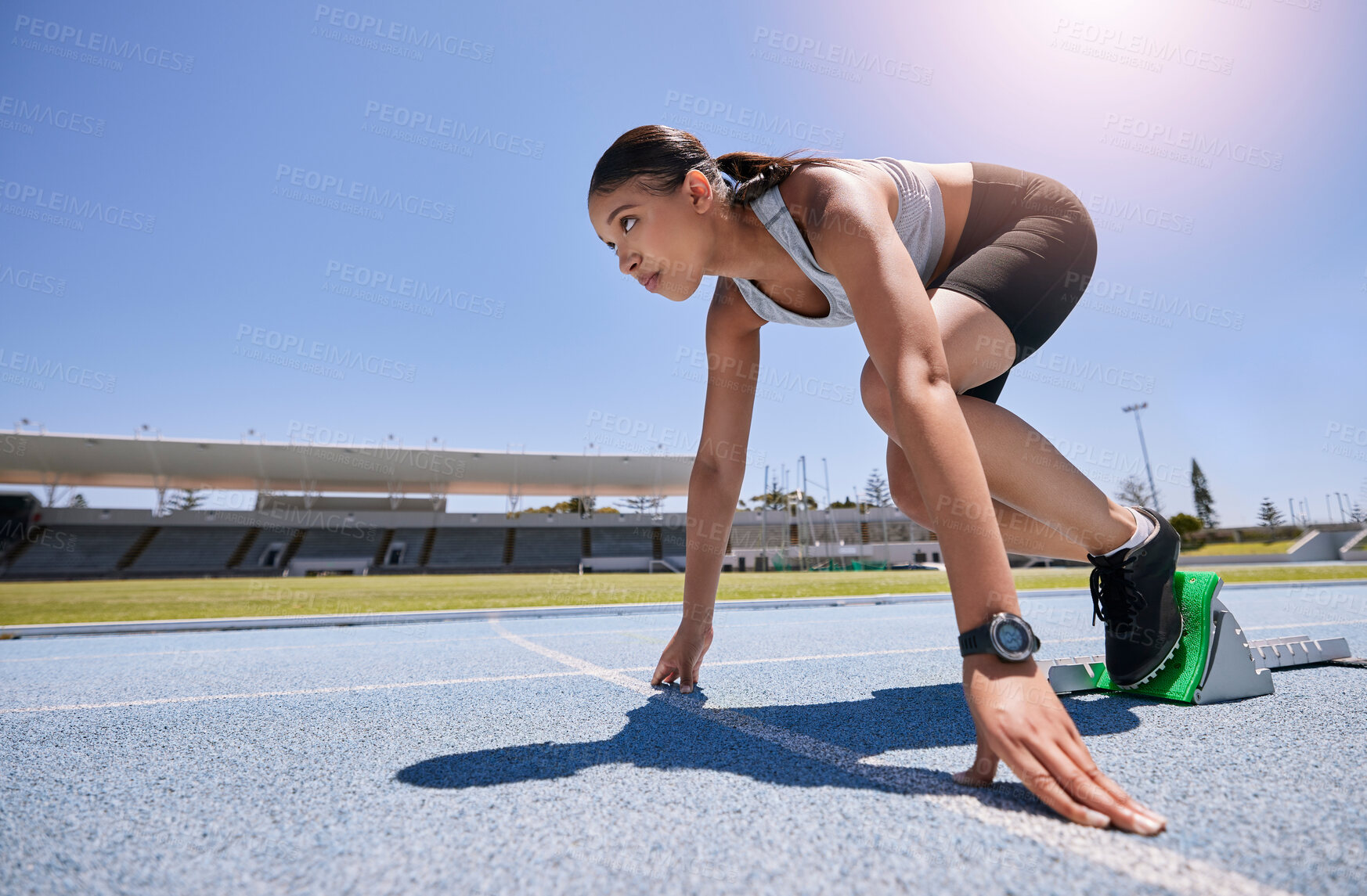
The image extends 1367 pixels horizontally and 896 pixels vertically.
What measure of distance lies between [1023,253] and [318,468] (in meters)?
45.2

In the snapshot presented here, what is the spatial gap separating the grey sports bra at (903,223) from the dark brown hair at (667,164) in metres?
0.05

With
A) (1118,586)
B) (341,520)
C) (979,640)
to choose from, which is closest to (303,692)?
(979,640)

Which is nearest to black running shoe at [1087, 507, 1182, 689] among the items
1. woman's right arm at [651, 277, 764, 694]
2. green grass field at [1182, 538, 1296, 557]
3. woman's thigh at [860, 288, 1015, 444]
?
woman's thigh at [860, 288, 1015, 444]

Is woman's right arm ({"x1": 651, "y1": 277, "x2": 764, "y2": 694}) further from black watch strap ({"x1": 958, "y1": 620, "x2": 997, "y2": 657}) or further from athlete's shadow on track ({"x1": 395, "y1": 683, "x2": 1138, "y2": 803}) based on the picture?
black watch strap ({"x1": 958, "y1": 620, "x2": 997, "y2": 657})

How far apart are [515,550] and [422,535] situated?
6561mm

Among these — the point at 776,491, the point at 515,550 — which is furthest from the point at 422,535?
the point at 776,491

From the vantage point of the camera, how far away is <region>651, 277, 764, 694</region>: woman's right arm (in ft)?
7.13

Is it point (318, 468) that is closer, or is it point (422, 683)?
point (422, 683)

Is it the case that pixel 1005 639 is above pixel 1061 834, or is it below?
above

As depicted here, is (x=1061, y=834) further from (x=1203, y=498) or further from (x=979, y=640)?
(x=1203, y=498)

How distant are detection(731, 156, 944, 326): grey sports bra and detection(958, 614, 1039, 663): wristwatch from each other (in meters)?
0.88

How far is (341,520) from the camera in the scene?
42.5 metres

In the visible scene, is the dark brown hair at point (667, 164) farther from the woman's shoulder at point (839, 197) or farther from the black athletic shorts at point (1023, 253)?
the black athletic shorts at point (1023, 253)

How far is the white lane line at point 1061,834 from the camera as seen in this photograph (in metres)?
0.74
